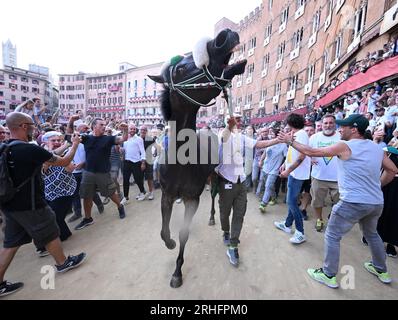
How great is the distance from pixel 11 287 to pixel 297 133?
456 cm

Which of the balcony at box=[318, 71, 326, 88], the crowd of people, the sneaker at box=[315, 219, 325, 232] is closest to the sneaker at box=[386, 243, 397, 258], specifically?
the crowd of people

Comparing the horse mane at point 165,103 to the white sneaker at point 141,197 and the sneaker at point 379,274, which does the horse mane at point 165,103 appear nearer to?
the sneaker at point 379,274

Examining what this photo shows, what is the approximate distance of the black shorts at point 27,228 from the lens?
7.84 feet

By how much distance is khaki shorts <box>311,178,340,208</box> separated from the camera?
3.93 meters

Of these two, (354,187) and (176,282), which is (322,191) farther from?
(176,282)

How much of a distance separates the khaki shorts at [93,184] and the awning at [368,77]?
25.7ft

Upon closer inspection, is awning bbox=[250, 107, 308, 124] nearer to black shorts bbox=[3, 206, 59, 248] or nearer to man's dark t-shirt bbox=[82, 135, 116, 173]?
man's dark t-shirt bbox=[82, 135, 116, 173]

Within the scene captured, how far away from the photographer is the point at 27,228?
7.90 feet

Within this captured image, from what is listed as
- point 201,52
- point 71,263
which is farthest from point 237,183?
point 71,263

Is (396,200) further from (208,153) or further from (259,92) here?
(259,92)

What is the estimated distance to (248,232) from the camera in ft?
13.2

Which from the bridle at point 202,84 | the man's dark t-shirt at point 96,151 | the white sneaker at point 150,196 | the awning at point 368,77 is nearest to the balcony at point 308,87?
the awning at point 368,77

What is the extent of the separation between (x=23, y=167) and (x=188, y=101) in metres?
1.96

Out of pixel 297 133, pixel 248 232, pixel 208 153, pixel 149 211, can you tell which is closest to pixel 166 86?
pixel 208 153
